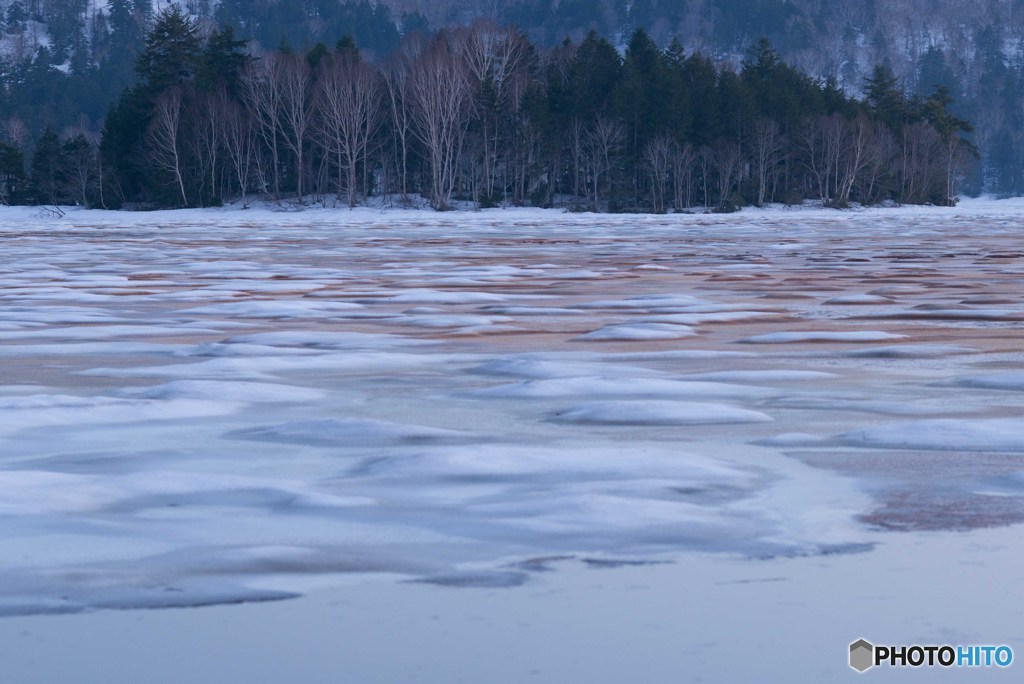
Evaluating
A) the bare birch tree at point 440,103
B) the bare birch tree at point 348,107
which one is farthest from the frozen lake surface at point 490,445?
the bare birch tree at point 348,107

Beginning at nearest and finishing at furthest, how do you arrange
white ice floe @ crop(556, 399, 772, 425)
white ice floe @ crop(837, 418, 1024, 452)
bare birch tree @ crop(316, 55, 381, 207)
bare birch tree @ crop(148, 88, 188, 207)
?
1. white ice floe @ crop(837, 418, 1024, 452)
2. white ice floe @ crop(556, 399, 772, 425)
3. bare birch tree @ crop(316, 55, 381, 207)
4. bare birch tree @ crop(148, 88, 188, 207)

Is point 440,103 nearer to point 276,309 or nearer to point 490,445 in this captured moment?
point 276,309

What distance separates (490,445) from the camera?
4.19 meters

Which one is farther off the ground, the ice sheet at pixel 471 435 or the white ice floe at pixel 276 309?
the white ice floe at pixel 276 309

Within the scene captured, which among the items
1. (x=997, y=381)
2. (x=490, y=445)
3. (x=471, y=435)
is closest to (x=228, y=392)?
(x=471, y=435)

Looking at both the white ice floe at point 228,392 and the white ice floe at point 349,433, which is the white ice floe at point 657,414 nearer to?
the white ice floe at point 349,433

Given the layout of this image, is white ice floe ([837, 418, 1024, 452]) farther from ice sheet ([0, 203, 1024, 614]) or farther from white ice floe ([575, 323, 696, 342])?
white ice floe ([575, 323, 696, 342])

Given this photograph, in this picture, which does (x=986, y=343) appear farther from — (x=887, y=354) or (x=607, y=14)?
(x=607, y=14)

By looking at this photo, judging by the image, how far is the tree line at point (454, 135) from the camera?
58.7 metres

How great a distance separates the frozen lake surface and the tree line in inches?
1938

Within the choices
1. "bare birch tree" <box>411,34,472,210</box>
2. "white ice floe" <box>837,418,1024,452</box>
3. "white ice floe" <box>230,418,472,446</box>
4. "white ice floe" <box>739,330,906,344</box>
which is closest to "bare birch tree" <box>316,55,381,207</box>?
"bare birch tree" <box>411,34,472,210</box>

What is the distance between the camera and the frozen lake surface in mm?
2986
